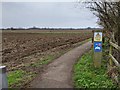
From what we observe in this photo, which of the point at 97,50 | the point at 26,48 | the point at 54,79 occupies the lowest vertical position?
the point at 26,48

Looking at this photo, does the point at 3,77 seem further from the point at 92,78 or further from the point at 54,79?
the point at 92,78

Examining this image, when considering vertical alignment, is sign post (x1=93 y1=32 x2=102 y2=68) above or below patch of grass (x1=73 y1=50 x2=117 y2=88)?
above

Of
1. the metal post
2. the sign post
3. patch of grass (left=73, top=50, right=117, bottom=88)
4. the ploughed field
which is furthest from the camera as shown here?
the ploughed field

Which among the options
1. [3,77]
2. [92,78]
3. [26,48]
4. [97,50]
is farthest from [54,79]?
[26,48]

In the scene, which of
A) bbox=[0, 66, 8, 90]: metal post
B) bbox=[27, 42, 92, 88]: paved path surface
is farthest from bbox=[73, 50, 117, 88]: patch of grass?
bbox=[0, 66, 8, 90]: metal post

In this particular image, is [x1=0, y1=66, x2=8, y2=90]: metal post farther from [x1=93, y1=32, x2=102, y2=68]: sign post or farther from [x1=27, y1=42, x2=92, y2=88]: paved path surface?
[x1=93, y1=32, x2=102, y2=68]: sign post

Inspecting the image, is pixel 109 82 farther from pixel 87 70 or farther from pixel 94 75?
pixel 87 70

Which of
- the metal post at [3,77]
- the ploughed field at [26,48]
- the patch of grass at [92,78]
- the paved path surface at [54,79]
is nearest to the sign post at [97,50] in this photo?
the patch of grass at [92,78]

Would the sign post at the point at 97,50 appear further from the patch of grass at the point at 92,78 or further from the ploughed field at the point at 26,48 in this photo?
the ploughed field at the point at 26,48

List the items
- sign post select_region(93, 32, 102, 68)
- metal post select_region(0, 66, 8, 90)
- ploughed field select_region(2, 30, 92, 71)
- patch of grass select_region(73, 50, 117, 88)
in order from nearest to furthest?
metal post select_region(0, 66, 8, 90)
patch of grass select_region(73, 50, 117, 88)
sign post select_region(93, 32, 102, 68)
ploughed field select_region(2, 30, 92, 71)

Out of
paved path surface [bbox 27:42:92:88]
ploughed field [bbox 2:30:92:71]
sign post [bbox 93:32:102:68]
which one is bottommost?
ploughed field [bbox 2:30:92:71]

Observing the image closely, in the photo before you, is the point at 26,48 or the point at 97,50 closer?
the point at 97,50

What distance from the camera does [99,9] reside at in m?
21.7

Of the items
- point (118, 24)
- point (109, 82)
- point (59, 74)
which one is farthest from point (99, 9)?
point (109, 82)
